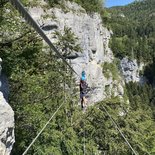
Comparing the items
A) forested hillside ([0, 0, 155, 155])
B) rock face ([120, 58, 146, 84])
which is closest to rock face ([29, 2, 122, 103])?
forested hillside ([0, 0, 155, 155])

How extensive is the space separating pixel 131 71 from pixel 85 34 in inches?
4284

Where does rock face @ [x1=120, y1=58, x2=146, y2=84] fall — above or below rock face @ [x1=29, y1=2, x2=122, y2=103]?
below

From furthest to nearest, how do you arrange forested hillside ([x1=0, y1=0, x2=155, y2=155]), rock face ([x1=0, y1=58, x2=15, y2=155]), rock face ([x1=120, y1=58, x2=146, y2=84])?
1. rock face ([x1=120, y1=58, x2=146, y2=84])
2. forested hillside ([x1=0, y1=0, x2=155, y2=155])
3. rock face ([x1=0, y1=58, x2=15, y2=155])

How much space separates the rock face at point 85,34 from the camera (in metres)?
34.8

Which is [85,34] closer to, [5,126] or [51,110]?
[51,110]

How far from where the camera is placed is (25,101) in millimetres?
16531

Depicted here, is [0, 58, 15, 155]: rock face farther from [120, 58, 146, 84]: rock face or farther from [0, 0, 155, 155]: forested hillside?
[120, 58, 146, 84]: rock face

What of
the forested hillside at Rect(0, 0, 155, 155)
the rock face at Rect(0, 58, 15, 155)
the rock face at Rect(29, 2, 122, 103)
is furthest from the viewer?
the rock face at Rect(29, 2, 122, 103)

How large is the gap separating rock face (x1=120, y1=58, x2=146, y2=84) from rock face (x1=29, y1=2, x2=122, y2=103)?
92.6 m

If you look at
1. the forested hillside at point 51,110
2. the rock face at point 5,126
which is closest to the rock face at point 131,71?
the forested hillside at point 51,110

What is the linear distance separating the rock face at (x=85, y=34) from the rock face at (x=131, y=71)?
92.6 meters

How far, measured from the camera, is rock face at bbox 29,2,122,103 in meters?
34.8

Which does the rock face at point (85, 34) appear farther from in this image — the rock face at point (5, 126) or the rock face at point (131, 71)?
the rock face at point (131, 71)

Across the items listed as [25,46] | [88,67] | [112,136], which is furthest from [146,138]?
[88,67]
